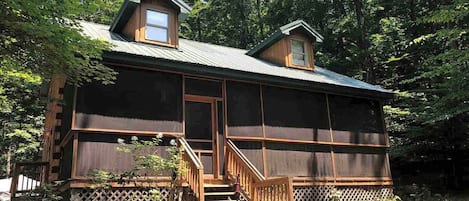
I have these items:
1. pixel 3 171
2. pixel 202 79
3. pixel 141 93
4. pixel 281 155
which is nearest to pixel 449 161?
pixel 281 155

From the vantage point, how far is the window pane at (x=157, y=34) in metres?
11.8

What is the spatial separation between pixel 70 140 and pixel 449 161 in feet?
50.4

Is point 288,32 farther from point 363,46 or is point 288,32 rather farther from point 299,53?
point 363,46

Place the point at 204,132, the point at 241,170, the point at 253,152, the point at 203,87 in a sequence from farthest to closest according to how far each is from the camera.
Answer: the point at 204,132, the point at 253,152, the point at 203,87, the point at 241,170

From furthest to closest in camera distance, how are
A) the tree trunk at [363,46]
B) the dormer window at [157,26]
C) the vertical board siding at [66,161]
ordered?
the tree trunk at [363,46], the dormer window at [157,26], the vertical board siding at [66,161]

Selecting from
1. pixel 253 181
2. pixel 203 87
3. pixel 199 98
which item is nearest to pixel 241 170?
→ pixel 253 181

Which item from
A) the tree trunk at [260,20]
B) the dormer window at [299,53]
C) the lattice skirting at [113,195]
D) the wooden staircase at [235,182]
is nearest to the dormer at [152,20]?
the wooden staircase at [235,182]

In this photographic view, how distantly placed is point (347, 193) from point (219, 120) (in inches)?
194

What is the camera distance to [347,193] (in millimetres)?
12344

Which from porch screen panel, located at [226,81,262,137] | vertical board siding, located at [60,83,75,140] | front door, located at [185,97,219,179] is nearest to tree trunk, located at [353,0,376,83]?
porch screen panel, located at [226,81,262,137]

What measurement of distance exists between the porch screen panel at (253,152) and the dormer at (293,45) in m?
4.34

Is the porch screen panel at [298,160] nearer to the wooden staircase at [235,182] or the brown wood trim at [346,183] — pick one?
the brown wood trim at [346,183]

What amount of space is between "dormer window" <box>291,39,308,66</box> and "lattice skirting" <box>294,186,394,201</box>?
483cm

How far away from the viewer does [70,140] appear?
29.9 feet
